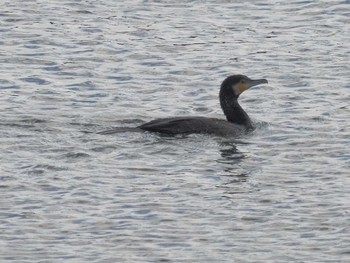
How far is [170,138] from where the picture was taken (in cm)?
1984

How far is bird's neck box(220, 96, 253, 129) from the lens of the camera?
21016 mm

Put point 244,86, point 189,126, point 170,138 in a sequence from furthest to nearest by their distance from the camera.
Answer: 1. point 244,86
2. point 189,126
3. point 170,138

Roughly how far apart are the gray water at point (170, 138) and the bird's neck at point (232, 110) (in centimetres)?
25

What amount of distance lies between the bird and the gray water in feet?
0.40

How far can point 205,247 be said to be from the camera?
49.6ft

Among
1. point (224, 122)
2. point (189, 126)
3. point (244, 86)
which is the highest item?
point (244, 86)

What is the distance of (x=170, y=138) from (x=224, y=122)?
3.69 ft

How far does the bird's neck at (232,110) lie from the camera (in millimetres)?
21016

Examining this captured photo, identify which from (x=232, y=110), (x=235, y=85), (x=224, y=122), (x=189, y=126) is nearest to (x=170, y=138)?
(x=189, y=126)

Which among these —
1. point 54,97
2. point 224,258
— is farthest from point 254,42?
point 224,258

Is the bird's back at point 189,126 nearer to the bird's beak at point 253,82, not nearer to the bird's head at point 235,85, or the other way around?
the bird's head at point 235,85

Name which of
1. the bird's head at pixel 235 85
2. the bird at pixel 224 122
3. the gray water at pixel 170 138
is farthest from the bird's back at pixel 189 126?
the bird's head at pixel 235 85

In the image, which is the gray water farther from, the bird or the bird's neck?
the bird's neck

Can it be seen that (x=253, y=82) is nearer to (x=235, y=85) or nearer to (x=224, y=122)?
(x=235, y=85)
